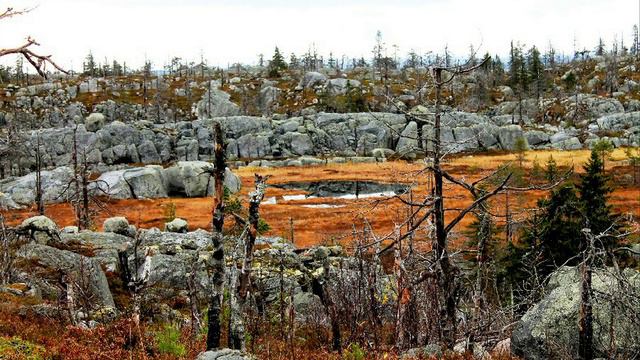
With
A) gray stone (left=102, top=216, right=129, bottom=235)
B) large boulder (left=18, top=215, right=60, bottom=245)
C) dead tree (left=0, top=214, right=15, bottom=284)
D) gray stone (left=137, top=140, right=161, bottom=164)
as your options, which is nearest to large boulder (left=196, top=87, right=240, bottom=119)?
gray stone (left=137, top=140, right=161, bottom=164)

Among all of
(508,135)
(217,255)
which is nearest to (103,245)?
(217,255)

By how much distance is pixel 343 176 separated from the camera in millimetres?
80875

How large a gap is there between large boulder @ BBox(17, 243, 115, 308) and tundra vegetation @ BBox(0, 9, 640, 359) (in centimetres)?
11

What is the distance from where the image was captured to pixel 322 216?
54719mm

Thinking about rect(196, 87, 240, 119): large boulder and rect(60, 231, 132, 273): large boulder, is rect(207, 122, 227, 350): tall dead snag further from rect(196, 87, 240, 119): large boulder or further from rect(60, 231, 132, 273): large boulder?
rect(196, 87, 240, 119): large boulder

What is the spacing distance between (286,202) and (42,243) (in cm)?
4078

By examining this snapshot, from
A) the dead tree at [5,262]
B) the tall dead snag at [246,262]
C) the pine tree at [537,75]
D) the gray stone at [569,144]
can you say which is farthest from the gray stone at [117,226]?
the pine tree at [537,75]

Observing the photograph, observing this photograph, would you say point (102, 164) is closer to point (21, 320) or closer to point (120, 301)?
point (120, 301)

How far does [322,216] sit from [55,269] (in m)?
35.8

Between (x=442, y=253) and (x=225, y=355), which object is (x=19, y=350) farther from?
(x=442, y=253)

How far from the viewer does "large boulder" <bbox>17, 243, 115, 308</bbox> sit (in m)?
18.4

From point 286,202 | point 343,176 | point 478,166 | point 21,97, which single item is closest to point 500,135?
point 478,166

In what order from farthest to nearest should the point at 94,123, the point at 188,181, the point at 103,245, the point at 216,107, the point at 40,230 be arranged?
1. the point at 216,107
2. the point at 94,123
3. the point at 188,181
4. the point at 103,245
5. the point at 40,230

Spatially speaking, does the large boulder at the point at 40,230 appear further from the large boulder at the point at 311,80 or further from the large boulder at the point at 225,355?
the large boulder at the point at 311,80
